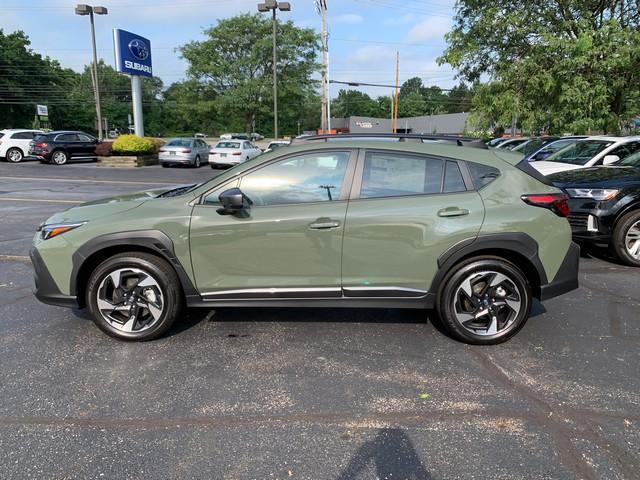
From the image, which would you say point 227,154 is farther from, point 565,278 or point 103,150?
point 565,278

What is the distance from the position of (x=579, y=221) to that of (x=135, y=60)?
27.8m

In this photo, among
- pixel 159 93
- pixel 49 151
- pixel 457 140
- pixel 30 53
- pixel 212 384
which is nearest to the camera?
pixel 212 384

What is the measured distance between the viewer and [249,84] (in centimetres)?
4166

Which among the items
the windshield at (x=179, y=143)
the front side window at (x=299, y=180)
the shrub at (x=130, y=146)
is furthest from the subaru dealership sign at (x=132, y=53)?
the front side window at (x=299, y=180)

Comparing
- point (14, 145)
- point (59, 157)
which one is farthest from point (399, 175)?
point (14, 145)

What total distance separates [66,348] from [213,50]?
43.8m

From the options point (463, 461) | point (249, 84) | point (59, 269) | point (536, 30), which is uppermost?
point (249, 84)

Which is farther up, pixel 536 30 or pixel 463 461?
pixel 536 30

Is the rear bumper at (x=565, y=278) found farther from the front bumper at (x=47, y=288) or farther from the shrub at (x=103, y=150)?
the shrub at (x=103, y=150)

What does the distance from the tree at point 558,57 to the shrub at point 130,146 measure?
16548 millimetres

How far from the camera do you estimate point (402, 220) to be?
354cm

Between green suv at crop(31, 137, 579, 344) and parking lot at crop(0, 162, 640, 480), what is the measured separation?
35cm

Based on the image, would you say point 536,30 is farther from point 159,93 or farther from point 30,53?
point 159,93

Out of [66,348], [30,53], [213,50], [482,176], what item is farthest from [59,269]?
[30,53]
